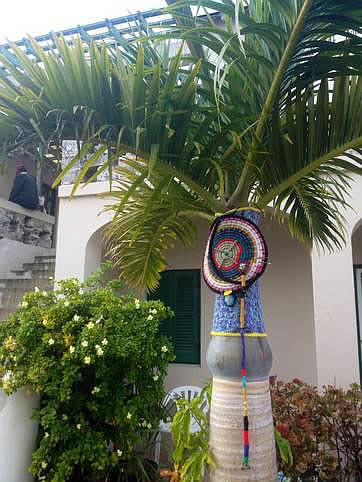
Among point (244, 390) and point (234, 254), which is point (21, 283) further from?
point (244, 390)

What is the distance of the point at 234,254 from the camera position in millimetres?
2309

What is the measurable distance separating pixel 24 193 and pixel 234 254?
19.8ft

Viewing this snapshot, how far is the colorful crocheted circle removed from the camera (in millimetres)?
2264

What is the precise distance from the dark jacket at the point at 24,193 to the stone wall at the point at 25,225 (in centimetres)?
14

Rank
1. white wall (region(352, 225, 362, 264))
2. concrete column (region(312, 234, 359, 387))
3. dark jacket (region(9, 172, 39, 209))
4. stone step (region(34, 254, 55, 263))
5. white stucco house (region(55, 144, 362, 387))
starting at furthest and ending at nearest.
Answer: dark jacket (region(9, 172, 39, 209))
stone step (region(34, 254, 55, 263))
white wall (region(352, 225, 362, 264))
white stucco house (region(55, 144, 362, 387))
concrete column (region(312, 234, 359, 387))

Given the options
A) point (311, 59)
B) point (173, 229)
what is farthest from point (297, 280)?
point (311, 59)

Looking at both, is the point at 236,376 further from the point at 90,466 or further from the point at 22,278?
the point at 22,278

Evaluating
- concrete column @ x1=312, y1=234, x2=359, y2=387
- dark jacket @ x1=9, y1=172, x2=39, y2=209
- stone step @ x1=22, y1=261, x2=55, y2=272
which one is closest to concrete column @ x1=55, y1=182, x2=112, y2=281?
stone step @ x1=22, y1=261, x2=55, y2=272

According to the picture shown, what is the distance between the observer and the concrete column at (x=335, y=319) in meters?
3.90

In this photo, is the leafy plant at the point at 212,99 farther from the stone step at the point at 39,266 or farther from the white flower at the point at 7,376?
the stone step at the point at 39,266

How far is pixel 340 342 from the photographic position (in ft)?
13.0

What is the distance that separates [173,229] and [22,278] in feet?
12.5

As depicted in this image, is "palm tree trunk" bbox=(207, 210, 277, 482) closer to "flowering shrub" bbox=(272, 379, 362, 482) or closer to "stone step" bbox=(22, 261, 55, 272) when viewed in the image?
"flowering shrub" bbox=(272, 379, 362, 482)

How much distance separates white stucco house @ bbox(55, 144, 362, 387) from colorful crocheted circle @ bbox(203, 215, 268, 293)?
7.27ft
